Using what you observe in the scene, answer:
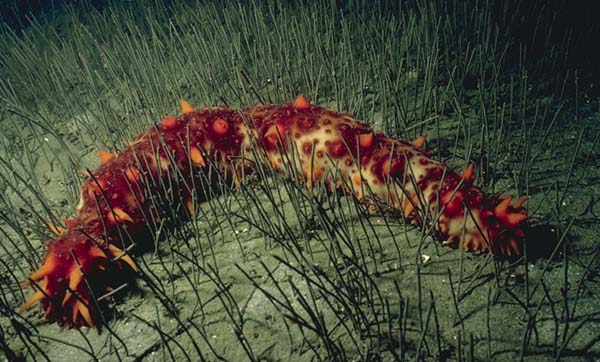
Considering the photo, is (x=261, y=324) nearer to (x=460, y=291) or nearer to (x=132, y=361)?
(x=132, y=361)

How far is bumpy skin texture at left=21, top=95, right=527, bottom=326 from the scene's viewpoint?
2453mm

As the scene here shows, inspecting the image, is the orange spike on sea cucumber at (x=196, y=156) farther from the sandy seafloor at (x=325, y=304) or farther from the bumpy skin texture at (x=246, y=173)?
the sandy seafloor at (x=325, y=304)

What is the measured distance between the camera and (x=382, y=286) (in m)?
2.51

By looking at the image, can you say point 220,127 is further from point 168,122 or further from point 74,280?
point 74,280

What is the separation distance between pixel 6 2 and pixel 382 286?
14.0 m

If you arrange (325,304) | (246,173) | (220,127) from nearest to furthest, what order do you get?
(325,304), (220,127), (246,173)

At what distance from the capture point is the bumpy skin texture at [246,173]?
2.45m

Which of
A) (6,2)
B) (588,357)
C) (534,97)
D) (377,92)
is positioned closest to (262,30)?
(377,92)

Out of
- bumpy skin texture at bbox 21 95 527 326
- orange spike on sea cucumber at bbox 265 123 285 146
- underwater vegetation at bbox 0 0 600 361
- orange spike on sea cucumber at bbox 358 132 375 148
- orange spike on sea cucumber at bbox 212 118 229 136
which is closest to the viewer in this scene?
underwater vegetation at bbox 0 0 600 361

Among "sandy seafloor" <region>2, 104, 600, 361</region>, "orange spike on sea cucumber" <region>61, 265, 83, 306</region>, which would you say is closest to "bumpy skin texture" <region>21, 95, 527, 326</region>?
"orange spike on sea cucumber" <region>61, 265, 83, 306</region>

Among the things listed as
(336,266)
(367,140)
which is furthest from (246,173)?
(336,266)

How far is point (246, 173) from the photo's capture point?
11.6ft

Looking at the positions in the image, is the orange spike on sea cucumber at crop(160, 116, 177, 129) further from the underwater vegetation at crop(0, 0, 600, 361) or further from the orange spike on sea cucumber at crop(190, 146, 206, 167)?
the orange spike on sea cucumber at crop(190, 146, 206, 167)

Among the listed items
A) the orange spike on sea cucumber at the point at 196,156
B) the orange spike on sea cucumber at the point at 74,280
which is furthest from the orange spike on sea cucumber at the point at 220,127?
the orange spike on sea cucumber at the point at 74,280
